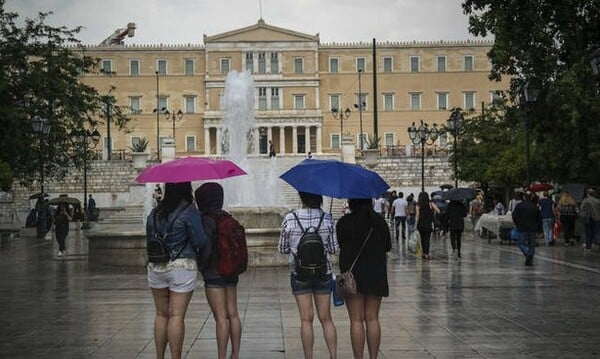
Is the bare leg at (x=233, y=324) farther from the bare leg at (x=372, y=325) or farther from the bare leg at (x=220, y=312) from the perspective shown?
the bare leg at (x=372, y=325)

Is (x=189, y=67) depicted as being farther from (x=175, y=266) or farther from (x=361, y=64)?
(x=175, y=266)

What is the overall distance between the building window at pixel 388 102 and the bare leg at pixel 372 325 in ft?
264

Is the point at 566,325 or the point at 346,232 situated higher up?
the point at 346,232

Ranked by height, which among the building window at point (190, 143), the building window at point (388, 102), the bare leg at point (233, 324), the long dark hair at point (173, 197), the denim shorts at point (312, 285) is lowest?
the bare leg at point (233, 324)

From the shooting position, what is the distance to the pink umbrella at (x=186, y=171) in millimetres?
7797

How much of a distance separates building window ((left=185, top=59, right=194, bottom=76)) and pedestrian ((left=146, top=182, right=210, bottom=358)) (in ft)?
266

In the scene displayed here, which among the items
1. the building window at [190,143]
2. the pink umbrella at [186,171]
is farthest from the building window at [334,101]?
the pink umbrella at [186,171]

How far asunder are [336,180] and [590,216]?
17.2m

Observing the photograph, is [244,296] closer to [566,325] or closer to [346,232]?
[566,325]

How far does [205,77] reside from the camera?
287ft

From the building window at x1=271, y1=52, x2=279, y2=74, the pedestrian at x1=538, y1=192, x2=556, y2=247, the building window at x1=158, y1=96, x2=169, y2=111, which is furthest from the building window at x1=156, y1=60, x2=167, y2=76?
the pedestrian at x1=538, y1=192, x2=556, y2=247

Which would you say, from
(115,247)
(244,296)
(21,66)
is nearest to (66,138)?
(21,66)

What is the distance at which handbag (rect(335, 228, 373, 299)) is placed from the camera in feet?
24.5

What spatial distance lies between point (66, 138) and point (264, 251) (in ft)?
57.7
